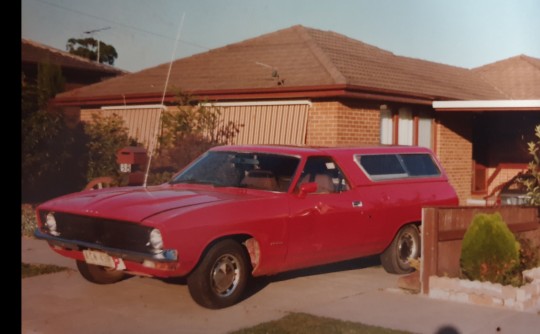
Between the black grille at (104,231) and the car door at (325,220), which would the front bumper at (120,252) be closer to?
the black grille at (104,231)

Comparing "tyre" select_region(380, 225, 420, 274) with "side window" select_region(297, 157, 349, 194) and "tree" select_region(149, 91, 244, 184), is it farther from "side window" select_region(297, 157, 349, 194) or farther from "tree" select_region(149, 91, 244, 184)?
"tree" select_region(149, 91, 244, 184)

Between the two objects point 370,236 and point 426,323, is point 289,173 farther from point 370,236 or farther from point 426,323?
point 426,323

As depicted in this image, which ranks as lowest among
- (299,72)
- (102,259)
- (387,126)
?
(102,259)

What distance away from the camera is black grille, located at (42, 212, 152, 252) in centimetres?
678

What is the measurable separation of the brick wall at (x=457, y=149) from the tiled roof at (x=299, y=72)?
66 cm

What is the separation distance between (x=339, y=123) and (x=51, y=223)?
7.79 m

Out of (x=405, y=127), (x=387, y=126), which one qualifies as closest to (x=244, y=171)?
(x=387, y=126)

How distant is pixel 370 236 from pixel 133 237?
10.7 feet

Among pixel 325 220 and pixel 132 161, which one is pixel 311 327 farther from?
pixel 132 161

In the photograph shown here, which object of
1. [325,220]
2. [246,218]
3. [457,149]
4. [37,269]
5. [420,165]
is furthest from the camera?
[457,149]

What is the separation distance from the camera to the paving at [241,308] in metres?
6.52

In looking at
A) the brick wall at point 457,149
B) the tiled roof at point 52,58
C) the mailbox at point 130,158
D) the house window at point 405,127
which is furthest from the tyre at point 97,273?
the tiled roof at point 52,58

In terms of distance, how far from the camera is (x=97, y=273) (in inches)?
316

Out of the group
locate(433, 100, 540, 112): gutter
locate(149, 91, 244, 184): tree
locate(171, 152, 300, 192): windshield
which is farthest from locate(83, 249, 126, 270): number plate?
locate(433, 100, 540, 112): gutter
